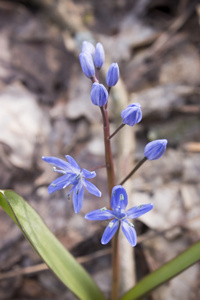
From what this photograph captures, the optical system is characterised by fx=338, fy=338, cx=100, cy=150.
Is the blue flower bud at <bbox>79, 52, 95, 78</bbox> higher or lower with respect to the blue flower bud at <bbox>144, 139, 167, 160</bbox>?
higher

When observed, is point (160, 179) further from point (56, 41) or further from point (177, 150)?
point (56, 41)

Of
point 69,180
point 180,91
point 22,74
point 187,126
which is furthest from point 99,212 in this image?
point 22,74

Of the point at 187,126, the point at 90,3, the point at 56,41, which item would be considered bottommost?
the point at 187,126

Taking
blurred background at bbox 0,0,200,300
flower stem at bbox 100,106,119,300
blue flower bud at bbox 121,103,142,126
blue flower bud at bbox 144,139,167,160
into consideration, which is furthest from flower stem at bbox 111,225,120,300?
blue flower bud at bbox 121,103,142,126

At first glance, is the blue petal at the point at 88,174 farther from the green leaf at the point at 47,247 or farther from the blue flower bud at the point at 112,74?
the blue flower bud at the point at 112,74

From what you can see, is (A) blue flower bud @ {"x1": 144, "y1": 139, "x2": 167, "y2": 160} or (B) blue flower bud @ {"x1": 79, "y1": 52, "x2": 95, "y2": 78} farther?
(B) blue flower bud @ {"x1": 79, "y1": 52, "x2": 95, "y2": 78}

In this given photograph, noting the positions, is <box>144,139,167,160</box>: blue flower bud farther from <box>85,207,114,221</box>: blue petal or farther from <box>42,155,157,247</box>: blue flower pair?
<box>85,207,114,221</box>: blue petal

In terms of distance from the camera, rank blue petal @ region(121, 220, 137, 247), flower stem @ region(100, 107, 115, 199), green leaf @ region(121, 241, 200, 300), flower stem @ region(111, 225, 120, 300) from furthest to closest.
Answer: flower stem @ region(111, 225, 120, 300) → green leaf @ region(121, 241, 200, 300) → flower stem @ region(100, 107, 115, 199) → blue petal @ region(121, 220, 137, 247)
